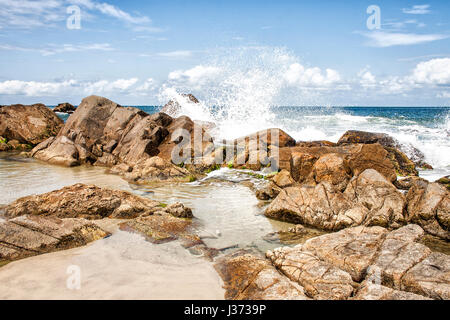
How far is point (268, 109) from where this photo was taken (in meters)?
22.2

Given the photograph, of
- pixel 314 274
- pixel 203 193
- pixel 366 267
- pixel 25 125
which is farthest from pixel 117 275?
pixel 25 125

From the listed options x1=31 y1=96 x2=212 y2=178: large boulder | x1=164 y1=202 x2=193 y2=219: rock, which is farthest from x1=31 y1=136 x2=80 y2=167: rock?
x1=164 y1=202 x2=193 y2=219: rock

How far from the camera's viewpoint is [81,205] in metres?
7.63

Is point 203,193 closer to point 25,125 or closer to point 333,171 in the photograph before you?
point 333,171

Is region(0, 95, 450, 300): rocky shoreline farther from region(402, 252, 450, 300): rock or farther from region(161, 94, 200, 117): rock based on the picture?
region(161, 94, 200, 117): rock

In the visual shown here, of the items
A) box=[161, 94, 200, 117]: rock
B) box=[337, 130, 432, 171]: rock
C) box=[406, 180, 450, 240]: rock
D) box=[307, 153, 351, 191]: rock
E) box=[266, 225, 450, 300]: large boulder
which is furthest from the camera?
box=[161, 94, 200, 117]: rock

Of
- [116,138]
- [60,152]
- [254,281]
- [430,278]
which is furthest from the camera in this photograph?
[116,138]

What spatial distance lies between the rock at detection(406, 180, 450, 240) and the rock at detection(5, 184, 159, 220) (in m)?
6.12

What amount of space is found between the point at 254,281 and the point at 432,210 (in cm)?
498

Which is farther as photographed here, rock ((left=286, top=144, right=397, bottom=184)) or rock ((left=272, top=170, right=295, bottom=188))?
rock ((left=272, top=170, right=295, bottom=188))

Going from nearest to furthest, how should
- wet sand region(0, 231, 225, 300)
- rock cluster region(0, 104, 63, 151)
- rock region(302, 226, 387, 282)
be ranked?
wet sand region(0, 231, 225, 300)
rock region(302, 226, 387, 282)
rock cluster region(0, 104, 63, 151)

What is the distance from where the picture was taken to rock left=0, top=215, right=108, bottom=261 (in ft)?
17.7
